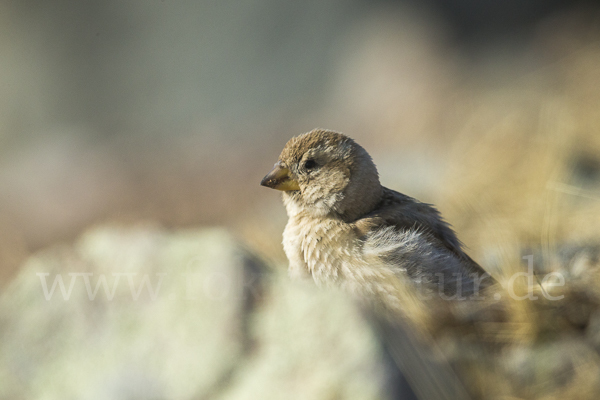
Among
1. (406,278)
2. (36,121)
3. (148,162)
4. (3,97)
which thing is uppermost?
(3,97)

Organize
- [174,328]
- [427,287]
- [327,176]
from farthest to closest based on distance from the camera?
[327,176], [427,287], [174,328]

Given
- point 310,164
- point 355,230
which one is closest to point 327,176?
point 310,164

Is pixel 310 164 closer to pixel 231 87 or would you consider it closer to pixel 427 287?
pixel 427 287

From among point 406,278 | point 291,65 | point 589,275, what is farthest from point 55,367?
point 291,65

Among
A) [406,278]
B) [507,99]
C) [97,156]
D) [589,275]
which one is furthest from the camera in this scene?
[97,156]

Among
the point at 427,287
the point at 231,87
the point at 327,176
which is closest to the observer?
the point at 427,287

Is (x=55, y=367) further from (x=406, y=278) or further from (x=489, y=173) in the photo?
(x=489, y=173)

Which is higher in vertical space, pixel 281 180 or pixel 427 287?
pixel 281 180
